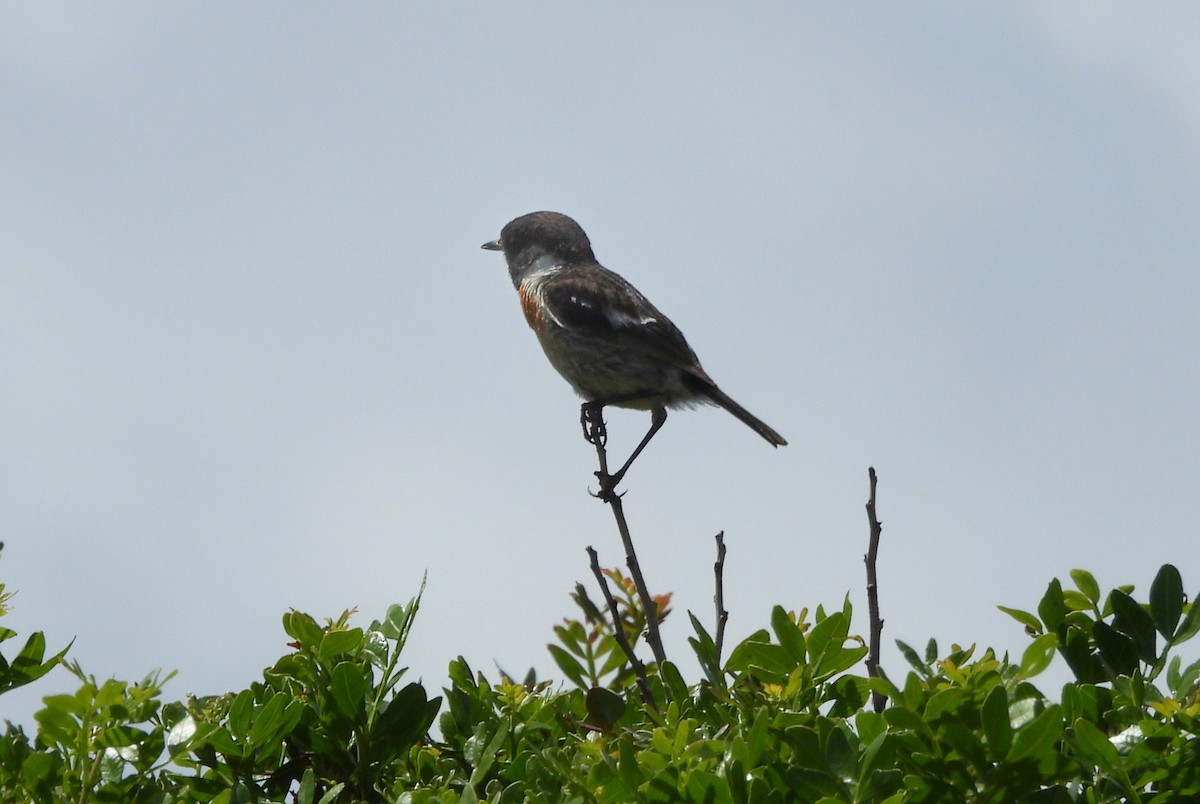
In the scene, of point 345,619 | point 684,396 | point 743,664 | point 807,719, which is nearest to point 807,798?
point 807,719

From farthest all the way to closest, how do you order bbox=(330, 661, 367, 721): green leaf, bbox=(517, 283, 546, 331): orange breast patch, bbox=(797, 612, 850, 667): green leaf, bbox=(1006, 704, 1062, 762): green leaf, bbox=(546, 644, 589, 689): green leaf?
bbox=(517, 283, 546, 331): orange breast patch < bbox=(546, 644, 589, 689): green leaf < bbox=(330, 661, 367, 721): green leaf < bbox=(797, 612, 850, 667): green leaf < bbox=(1006, 704, 1062, 762): green leaf

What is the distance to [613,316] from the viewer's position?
356 inches

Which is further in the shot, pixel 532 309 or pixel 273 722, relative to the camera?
pixel 532 309

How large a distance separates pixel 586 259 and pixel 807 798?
28.2ft

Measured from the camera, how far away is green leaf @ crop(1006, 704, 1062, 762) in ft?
6.57

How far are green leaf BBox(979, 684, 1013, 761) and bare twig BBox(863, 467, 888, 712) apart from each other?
73cm

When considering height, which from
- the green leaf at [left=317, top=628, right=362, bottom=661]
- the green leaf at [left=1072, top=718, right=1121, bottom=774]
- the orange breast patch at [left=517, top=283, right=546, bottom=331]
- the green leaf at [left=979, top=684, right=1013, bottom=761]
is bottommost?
the green leaf at [left=1072, top=718, right=1121, bottom=774]

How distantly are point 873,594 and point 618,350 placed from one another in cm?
564

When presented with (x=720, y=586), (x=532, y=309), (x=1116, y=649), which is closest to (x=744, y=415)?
(x=532, y=309)

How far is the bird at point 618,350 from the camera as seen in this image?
344 inches

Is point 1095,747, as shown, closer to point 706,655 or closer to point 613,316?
point 706,655

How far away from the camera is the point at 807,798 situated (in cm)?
205

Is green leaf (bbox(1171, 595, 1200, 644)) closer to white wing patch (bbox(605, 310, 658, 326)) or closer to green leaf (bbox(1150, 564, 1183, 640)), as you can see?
green leaf (bbox(1150, 564, 1183, 640))

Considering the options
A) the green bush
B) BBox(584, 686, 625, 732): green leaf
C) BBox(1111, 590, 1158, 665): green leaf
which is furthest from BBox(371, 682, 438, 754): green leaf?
BBox(1111, 590, 1158, 665): green leaf
